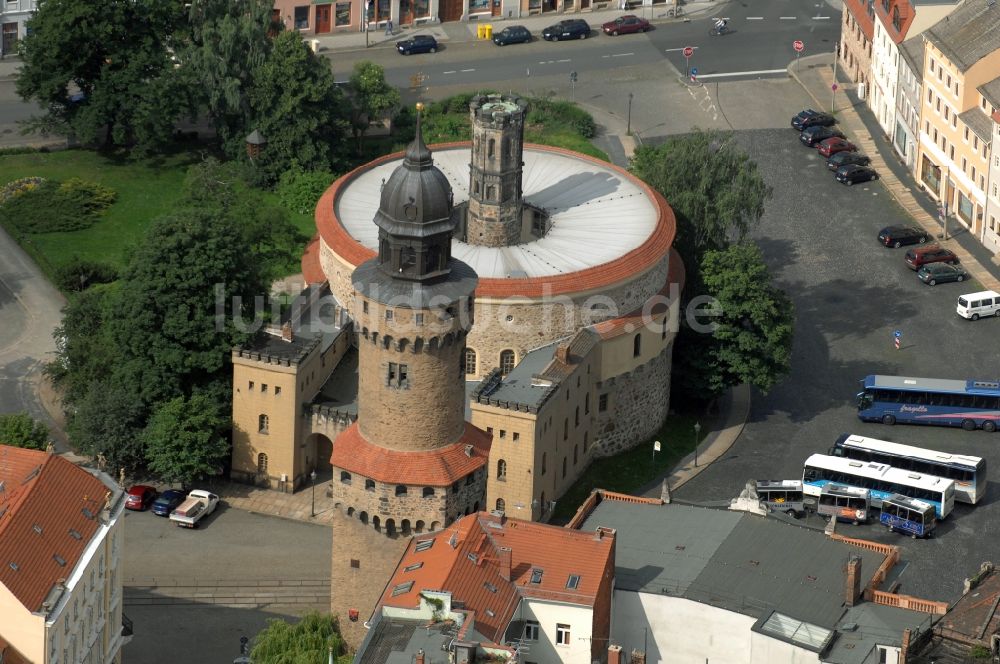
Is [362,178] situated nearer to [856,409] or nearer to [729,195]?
[729,195]

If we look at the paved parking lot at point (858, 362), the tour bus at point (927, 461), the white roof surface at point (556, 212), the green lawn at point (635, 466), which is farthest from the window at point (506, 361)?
the tour bus at point (927, 461)

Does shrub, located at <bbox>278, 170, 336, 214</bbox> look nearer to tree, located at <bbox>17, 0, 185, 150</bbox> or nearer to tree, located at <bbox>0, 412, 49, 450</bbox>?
tree, located at <bbox>17, 0, 185, 150</bbox>

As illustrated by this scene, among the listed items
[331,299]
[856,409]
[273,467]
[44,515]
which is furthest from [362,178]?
[44,515]

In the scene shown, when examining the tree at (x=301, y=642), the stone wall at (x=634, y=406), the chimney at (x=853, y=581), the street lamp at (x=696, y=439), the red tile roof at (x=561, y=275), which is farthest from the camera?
the street lamp at (x=696, y=439)

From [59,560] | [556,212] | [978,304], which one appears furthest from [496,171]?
[59,560]

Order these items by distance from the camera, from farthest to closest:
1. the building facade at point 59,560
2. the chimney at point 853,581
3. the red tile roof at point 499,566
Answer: the chimney at point 853,581
the building facade at point 59,560
the red tile roof at point 499,566

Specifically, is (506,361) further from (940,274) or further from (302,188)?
(940,274)

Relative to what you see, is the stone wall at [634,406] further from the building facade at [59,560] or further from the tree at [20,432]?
the building facade at [59,560]
